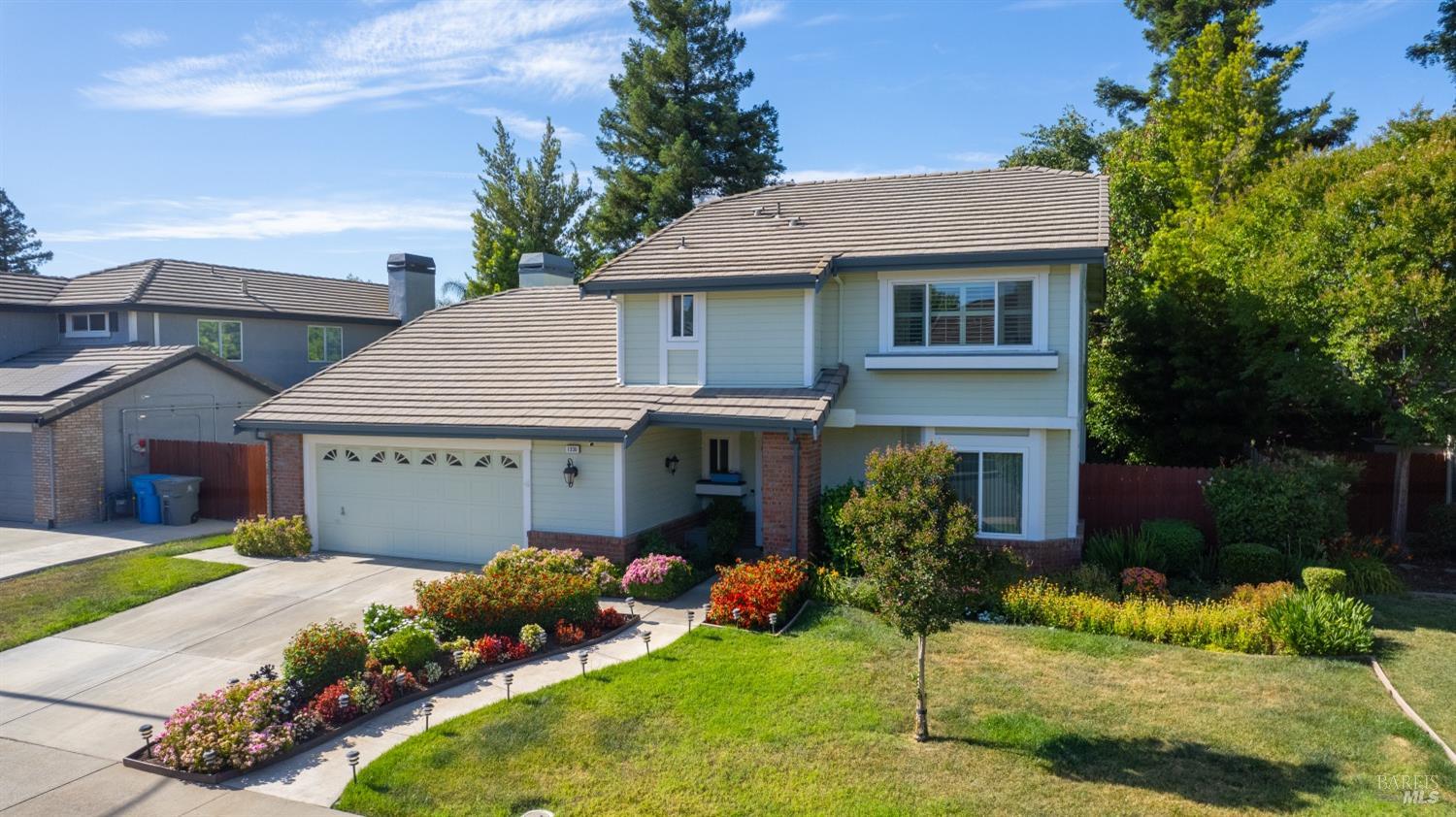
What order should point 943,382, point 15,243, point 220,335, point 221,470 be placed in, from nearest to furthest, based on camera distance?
point 943,382 → point 221,470 → point 220,335 → point 15,243

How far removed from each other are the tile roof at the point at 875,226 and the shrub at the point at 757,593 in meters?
4.87

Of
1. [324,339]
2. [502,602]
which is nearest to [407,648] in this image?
[502,602]

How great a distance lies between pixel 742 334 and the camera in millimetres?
15867

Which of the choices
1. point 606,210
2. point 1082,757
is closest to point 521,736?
point 1082,757

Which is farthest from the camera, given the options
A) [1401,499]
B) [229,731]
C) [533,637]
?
[1401,499]

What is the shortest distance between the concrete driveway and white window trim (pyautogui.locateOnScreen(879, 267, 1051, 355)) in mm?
8799

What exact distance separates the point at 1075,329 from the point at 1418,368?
575 cm

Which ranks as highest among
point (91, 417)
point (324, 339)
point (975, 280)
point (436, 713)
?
point (975, 280)

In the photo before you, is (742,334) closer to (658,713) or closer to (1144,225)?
(658,713)

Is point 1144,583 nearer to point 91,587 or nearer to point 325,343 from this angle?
point 91,587

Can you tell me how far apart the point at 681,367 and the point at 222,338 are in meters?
17.6

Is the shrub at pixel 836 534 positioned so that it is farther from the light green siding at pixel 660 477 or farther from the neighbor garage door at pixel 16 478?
the neighbor garage door at pixel 16 478

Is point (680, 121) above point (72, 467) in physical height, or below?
above

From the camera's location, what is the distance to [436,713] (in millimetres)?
9516
